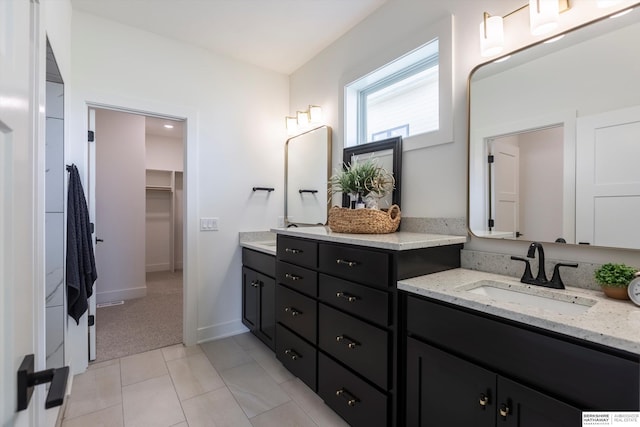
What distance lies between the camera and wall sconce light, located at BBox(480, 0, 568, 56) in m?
1.32

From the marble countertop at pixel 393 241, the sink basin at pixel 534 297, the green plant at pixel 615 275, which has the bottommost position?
the sink basin at pixel 534 297

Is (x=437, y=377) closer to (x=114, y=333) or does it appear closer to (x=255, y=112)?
(x=255, y=112)

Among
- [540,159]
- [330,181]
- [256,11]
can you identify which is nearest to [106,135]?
[256,11]

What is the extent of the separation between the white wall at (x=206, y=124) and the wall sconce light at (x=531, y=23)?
2131 millimetres

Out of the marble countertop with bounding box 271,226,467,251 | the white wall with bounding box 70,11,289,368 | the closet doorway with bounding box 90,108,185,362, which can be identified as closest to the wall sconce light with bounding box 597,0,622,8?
the marble countertop with bounding box 271,226,467,251

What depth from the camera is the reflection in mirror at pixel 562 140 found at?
3.87 ft

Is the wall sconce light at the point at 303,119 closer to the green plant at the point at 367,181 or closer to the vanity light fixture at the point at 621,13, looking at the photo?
the green plant at the point at 367,181

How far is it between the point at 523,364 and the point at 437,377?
36cm

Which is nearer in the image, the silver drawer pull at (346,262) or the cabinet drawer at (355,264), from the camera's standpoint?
the cabinet drawer at (355,264)

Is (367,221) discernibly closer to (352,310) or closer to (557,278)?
(352,310)

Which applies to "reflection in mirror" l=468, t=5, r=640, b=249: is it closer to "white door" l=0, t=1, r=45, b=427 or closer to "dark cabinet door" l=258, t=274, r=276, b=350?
"dark cabinet door" l=258, t=274, r=276, b=350

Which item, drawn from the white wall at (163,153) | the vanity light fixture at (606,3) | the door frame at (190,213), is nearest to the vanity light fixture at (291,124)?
the door frame at (190,213)

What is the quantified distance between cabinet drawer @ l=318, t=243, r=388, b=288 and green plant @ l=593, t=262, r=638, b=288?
821 millimetres

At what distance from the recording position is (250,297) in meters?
2.79
